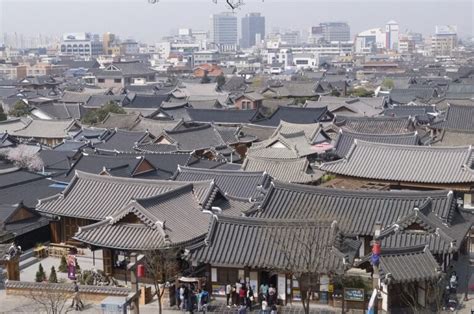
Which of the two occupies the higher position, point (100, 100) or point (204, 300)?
point (204, 300)

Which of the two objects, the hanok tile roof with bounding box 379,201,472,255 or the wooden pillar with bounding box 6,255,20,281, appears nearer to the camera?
the hanok tile roof with bounding box 379,201,472,255

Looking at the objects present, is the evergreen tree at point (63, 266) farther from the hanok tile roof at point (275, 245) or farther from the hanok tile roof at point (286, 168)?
the hanok tile roof at point (286, 168)

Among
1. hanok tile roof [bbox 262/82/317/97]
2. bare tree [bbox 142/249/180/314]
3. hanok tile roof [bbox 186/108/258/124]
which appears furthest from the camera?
hanok tile roof [bbox 262/82/317/97]

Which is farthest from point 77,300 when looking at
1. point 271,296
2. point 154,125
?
point 154,125

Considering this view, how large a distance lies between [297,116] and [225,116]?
7.58m

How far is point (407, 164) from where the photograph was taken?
99.5ft

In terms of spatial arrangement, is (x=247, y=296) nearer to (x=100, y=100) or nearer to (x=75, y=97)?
(x=100, y=100)

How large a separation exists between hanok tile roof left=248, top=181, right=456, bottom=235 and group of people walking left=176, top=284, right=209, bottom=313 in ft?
13.0

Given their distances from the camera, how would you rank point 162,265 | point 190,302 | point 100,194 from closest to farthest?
point 190,302, point 162,265, point 100,194

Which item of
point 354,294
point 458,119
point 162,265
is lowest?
point 354,294

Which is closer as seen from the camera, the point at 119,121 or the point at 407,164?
the point at 407,164

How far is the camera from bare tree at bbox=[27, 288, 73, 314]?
19.3 metres

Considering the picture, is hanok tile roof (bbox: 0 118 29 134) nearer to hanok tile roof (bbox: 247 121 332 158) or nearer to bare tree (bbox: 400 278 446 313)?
hanok tile roof (bbox: 247 121 332 158)

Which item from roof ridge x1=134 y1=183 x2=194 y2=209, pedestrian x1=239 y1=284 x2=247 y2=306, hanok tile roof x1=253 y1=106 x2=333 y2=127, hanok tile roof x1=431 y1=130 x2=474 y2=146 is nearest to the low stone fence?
roof ridge x1=134 y1=183 x2=194 y2=209
